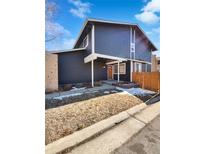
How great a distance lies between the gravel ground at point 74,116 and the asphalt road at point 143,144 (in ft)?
1.40

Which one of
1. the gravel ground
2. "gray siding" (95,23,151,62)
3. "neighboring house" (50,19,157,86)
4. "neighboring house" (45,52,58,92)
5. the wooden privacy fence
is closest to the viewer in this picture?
the gravel ground

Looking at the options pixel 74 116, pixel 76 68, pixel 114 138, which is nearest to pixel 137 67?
pixel 76 68

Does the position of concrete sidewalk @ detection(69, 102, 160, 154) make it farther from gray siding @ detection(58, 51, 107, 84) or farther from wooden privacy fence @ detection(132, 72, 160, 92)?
gray siding @ detection(58, 51, 107, 84)

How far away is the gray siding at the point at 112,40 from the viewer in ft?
13.1

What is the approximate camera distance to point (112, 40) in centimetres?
421

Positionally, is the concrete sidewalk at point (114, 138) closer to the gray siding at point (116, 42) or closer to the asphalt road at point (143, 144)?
the asphalt road at point (143, 144)

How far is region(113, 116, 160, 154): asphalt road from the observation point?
919 mm

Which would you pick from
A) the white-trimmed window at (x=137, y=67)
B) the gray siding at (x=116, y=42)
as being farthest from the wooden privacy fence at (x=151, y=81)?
the white-trimmed window at (x=137, y=67)

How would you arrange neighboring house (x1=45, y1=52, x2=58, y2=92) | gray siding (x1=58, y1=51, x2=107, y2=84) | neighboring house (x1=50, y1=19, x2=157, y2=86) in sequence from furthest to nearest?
neighboring house (x1=50, y1=19, x2=157, y2=86)
gray siding (x1=58, y1=51, x2=107, y2=84)
neighboring house (x1=45, y1=52, x2=58, y2=92)

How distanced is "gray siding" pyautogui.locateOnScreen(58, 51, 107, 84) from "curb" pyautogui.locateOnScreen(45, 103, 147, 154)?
2.29m

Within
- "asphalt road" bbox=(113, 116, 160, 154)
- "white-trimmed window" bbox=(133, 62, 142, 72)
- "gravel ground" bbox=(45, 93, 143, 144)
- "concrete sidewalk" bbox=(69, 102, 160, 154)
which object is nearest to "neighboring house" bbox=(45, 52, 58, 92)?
"gravel ground" bbox=(45, 93, 143, 144)

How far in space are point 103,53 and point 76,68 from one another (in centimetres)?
98
